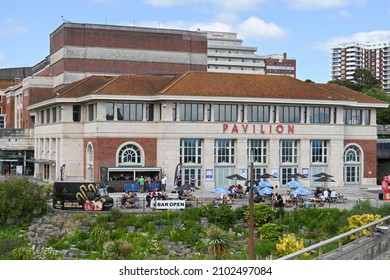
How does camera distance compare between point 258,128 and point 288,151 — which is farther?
point 288,151

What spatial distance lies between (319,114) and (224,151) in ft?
32.1

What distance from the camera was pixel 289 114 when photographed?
64000 millimetres

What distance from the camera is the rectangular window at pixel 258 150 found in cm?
6234

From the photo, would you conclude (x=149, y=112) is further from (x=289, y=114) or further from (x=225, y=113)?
(x=289, y=114)

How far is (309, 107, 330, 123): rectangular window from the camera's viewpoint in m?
64.8

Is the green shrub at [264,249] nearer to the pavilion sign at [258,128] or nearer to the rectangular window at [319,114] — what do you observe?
the pavilion sign at [258,128]

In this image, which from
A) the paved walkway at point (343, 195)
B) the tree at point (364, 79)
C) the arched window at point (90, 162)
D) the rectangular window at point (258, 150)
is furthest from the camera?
the tree at point (364, 79)

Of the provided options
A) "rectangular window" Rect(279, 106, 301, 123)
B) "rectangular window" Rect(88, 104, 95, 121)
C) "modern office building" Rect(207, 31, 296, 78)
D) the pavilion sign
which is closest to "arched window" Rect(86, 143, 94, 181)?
"rectangular window" Rect(88, 104, 95, 121)

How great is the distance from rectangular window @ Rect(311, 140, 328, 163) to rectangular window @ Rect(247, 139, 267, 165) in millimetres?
4688

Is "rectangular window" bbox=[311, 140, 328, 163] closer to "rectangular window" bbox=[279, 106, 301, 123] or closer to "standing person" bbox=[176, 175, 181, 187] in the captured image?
"rectangular window" bbox=[279, 106, 301, 123]

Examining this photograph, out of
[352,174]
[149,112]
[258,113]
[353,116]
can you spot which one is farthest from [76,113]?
[352,174]

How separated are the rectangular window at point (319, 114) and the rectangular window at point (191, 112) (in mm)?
Result: 10450

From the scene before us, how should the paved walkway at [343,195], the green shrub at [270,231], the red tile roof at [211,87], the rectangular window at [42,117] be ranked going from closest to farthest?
the green shrub at [270,231] → the paved walkway at [343,195] → the red tile roof at [211,87] → the rectangular window at [42,117]

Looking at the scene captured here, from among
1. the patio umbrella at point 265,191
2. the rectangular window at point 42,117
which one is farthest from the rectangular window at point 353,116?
the rectangular window at point 42,117
